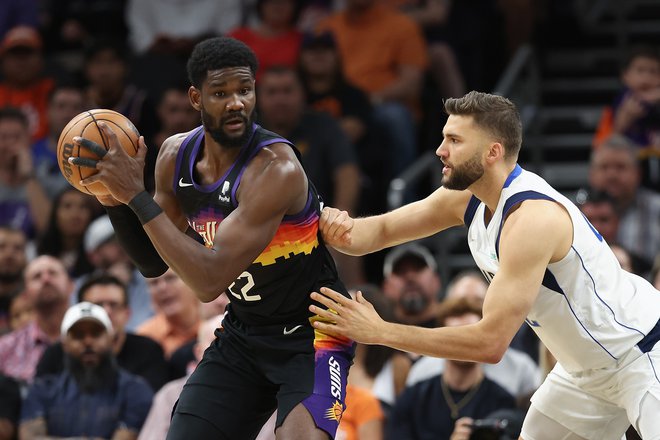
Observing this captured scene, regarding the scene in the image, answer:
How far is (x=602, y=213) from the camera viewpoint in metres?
8.77

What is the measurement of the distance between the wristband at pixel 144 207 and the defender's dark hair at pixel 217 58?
585 millimetres

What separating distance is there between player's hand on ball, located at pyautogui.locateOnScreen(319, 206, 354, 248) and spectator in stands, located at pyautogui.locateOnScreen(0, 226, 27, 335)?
5094mm

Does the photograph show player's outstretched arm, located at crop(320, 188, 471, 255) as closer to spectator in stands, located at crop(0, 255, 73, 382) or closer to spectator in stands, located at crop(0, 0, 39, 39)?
spectator in stands, located at crop(0, 255, 73, 382)

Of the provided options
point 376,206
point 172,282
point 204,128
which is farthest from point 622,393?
point 376,206

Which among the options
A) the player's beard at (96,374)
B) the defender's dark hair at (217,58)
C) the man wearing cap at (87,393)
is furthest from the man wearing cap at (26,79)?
the defender's dark hair at (217,58)

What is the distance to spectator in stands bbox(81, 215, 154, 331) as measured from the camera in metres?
9.62

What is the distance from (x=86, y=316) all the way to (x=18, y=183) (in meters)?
2.97

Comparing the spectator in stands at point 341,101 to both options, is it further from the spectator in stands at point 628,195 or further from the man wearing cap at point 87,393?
the man wearing cap at point 87,393

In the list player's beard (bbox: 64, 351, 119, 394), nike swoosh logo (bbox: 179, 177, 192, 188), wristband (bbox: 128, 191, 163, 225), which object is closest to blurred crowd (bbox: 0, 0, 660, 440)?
player's beard (bbox: 64, 351, 119, 394)

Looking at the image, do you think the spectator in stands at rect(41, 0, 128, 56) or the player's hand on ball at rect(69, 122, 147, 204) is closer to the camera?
the player's hand on ball at rect(69, 122, 147, 204)

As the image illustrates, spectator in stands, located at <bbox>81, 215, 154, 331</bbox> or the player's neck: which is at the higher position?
the player's neck

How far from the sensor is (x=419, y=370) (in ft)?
26.3

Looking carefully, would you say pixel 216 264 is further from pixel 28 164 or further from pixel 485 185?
pixel 28 164

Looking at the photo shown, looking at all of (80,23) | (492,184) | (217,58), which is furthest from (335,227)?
(80,23)
